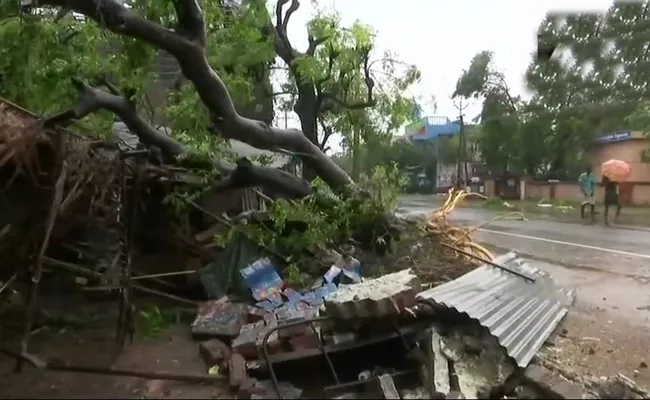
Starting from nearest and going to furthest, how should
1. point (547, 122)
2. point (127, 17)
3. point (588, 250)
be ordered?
point (127, 17) < point (588, 250) < point (547, 122)

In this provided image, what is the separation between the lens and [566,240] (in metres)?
13.6

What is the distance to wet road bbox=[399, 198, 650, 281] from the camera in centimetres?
1009

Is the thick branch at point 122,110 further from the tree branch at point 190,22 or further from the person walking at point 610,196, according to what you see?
the person walking at point 610,196

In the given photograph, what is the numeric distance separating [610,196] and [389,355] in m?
12.7

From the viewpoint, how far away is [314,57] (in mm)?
11039

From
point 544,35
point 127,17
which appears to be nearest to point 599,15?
point 544,35

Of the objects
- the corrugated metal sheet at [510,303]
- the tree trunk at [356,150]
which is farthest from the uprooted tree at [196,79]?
the corrugated metal sheet at [510,303]

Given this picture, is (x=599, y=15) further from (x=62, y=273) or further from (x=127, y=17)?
(x=62, y=273)

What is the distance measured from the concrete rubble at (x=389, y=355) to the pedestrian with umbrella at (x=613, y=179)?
10813mm

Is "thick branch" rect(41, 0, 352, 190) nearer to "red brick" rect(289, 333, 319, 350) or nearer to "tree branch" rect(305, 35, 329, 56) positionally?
"tree branch" rect(305, 35, 329, 56)

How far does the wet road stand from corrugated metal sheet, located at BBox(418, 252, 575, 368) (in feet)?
5.51

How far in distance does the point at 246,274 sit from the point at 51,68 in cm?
418

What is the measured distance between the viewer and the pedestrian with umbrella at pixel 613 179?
1556 cm

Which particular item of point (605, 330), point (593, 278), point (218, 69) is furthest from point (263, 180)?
point (593, 278)
